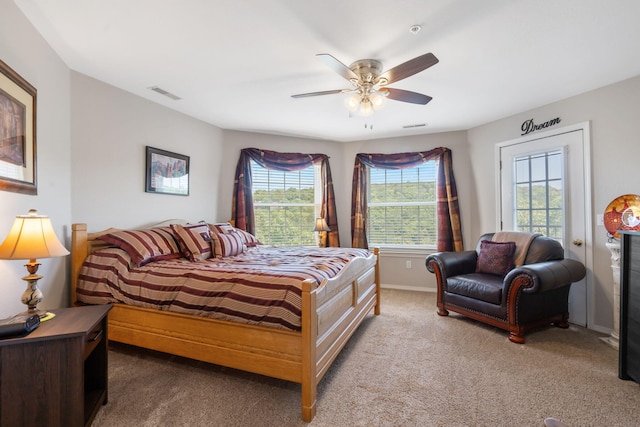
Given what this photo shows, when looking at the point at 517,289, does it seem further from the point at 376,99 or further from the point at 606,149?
the point at 376,99

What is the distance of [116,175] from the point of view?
A: 2.91 meters

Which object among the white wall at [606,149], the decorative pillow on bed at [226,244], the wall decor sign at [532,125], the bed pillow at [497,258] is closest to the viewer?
the white wall at [606,149]

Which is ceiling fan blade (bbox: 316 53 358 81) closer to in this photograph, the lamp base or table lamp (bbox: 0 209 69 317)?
table lamp (bbox: 0 209 69 317)

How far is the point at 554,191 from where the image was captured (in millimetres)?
3318

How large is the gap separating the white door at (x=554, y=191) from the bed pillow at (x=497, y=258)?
589 millimetres

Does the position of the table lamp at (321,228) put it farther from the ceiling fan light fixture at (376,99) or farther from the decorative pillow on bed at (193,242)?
the ceiling fan light fixture at (376,99)

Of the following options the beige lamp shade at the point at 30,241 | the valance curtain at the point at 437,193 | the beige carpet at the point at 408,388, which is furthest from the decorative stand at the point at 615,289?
the beige lamp shade at the point at 30,241

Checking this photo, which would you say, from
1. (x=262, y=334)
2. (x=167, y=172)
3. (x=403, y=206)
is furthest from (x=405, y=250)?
(x=167, y=172)

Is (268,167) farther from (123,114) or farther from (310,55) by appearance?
(310,55)

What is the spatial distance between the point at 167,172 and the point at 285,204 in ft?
5.95

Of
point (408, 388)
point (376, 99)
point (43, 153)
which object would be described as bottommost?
point (408, 388)

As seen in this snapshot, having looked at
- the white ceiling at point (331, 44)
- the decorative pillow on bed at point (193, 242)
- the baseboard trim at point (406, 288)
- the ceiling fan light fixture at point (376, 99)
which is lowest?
the baseboard trim at point (406, 288)

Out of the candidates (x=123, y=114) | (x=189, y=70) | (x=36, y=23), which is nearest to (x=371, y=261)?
(x=189, y=70)

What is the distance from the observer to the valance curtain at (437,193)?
14.0ft
